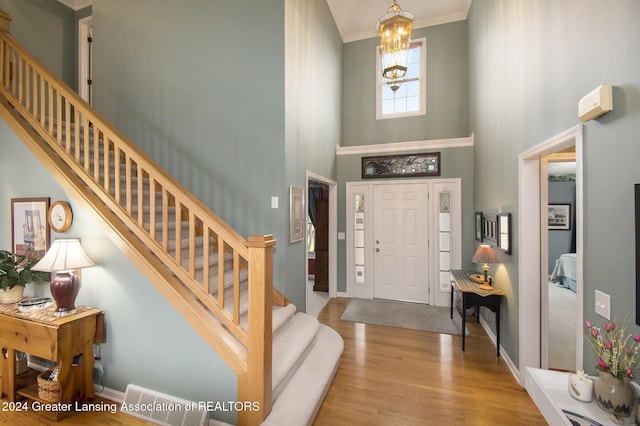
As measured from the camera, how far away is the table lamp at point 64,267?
223 cm

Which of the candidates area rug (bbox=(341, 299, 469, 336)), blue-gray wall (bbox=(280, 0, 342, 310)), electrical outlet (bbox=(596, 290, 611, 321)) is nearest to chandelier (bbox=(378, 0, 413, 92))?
blue-gray wall (bbox=(280, 0, 342, 310))

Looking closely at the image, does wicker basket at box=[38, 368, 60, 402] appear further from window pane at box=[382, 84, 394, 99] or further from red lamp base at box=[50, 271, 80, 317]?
window pane at box=[382, 84, 394, 99]

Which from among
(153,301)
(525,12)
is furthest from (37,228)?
(525,12)

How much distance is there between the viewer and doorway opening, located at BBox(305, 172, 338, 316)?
5.36 meters

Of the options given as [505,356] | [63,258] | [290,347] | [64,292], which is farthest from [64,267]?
[505,356]

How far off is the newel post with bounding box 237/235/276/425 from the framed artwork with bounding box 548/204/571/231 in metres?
7.65

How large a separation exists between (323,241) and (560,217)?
18.8ft

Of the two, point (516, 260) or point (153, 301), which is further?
point (516, 260)

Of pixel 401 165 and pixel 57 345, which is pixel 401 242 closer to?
pixel 401 165

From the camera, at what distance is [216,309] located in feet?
6.83

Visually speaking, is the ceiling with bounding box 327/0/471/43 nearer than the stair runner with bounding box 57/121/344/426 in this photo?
No

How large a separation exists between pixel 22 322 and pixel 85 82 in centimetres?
450

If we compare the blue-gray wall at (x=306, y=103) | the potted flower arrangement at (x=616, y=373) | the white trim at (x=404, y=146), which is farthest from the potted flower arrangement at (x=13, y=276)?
the white trim at (x=404, y=146)

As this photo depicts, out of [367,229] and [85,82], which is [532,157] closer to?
[367,229]
